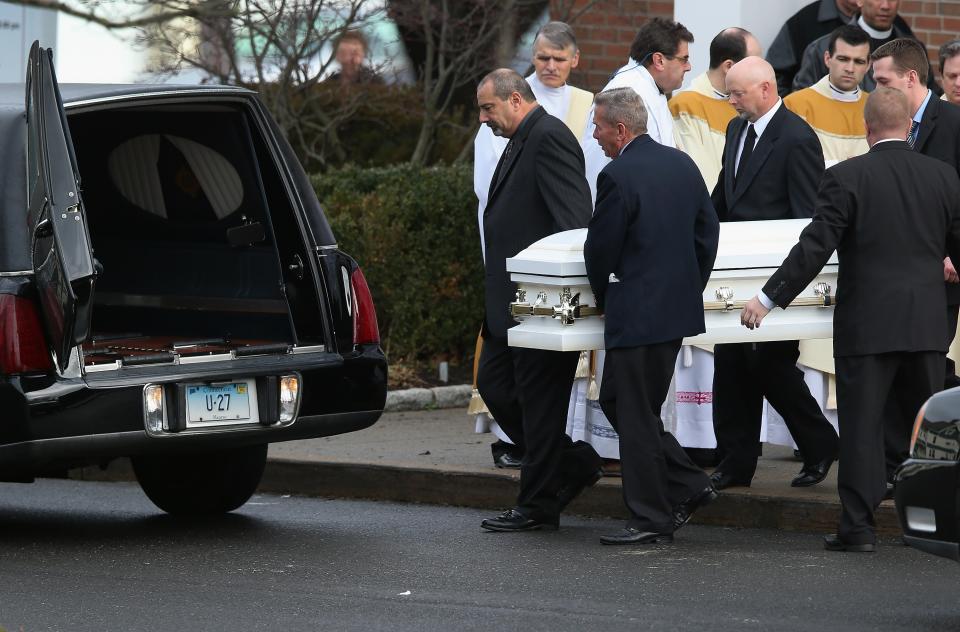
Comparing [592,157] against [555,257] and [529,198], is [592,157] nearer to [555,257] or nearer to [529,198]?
[529,198]

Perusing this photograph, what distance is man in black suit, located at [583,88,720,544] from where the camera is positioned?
7352mm

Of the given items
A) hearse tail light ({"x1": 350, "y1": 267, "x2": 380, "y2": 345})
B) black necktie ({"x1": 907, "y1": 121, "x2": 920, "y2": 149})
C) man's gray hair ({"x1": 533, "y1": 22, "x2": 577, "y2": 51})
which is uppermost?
man's gray hair ({"x1": 533, "y1": 22, "x2": 577, "y2": 51})

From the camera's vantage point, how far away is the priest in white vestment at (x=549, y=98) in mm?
9469

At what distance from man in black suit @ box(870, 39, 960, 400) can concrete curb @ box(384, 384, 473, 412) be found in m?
3.99

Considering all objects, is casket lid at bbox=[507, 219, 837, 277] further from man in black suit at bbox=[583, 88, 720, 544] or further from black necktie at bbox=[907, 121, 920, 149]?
black necktie at bbox=[907, 121, 920, 149]

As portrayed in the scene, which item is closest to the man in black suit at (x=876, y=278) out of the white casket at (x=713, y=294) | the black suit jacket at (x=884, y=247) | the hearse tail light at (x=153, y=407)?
the black suit jacket at (x=884, y=247)

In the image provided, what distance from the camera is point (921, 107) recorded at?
8320 millimetres

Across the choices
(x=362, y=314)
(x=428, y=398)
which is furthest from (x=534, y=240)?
(x=428, y=398)

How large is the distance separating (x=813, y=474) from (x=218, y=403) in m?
2.68

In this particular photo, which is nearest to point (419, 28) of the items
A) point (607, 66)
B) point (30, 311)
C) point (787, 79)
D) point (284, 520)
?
point (607, 66)

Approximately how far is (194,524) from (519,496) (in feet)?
4.76

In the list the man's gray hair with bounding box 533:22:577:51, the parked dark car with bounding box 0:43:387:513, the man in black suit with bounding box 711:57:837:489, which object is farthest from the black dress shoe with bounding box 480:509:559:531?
the man's gray hair with bounding box 533:22:577:51

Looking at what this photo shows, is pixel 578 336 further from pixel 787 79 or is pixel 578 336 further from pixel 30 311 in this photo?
pixel 787 79

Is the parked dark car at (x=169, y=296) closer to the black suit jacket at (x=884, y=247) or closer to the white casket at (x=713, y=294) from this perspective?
the white casket at (x=713, y=294)
